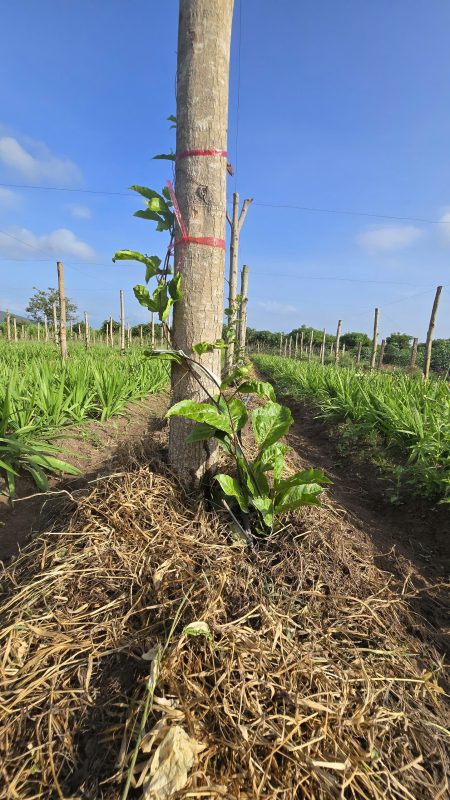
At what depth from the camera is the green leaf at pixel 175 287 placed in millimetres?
1350

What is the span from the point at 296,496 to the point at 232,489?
9.3 inches

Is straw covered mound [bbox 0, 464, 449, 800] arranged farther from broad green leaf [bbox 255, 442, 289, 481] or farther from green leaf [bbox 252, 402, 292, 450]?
green leaf [bbox 252, 402, 292, 450]

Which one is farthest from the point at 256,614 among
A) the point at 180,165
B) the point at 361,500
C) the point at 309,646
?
the point at 361,500

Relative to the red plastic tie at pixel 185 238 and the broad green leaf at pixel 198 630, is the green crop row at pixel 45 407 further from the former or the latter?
the broad green leaf at pixel 198 630

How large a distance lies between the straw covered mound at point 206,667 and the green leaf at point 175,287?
0.77 m

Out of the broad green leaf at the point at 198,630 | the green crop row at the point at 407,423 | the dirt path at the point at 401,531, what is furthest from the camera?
the green crop row at the point at 407,423

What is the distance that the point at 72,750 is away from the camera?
0.78 m

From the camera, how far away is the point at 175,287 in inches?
53.7

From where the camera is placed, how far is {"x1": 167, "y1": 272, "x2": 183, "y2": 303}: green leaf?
4.43ft

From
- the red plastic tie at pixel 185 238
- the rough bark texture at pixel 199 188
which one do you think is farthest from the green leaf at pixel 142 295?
the red plastic tie at pixel 185 238

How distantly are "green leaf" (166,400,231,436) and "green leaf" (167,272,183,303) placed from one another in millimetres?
413

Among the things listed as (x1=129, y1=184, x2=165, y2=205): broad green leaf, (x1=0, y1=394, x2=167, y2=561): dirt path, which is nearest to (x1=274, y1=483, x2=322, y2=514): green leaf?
(x1=0, y1=394, x2=167, y2=561): dirt path

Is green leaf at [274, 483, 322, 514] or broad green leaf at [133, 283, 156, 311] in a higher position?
broad green leaf at [133, 283, 156, 311]

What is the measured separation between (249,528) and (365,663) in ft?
1.72
